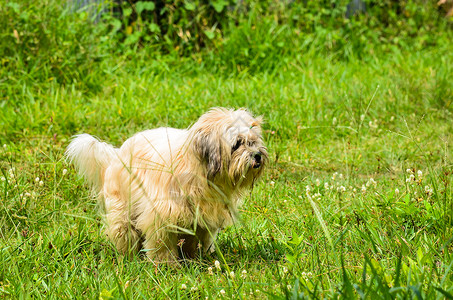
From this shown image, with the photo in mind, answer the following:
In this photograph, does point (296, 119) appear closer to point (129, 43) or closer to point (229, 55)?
point (229, 55)

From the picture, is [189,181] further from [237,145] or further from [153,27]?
[153,27]

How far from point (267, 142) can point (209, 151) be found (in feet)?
6.65

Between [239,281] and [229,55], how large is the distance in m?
4.66

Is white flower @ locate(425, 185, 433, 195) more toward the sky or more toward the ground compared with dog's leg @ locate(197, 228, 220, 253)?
more toward the sky

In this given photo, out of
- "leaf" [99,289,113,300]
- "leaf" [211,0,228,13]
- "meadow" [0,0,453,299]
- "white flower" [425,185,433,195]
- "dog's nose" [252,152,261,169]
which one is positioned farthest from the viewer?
"leaf" [211,0,228,13]

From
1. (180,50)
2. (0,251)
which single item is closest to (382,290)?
(0,251)

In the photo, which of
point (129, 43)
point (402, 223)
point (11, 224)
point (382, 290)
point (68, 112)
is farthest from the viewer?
point (129, 43)

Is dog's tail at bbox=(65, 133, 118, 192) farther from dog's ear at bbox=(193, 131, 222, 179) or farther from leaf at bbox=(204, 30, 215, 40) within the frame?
leaf at bbox=(204, 30, 215, 40)

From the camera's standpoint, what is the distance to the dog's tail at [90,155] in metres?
3.67

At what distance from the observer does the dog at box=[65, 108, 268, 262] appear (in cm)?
317

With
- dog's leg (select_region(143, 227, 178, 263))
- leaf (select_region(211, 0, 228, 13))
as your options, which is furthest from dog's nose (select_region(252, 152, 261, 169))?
leaf (select_region(211, 0, 228, 13))

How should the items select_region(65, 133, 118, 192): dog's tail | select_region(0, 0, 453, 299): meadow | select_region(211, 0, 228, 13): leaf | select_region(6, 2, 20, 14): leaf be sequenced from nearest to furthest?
select_region(0, 0, 453, 299): meadow < select_region(65, 133, 118, 192): dog's tail < select_region(6, 2, 20, 14): leaf < select_region(211, 0, 228, 13): leaf

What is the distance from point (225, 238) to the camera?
3578mm

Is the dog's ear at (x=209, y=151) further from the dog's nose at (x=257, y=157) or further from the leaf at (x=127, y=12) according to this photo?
the leaf at (x=127, y=12)
